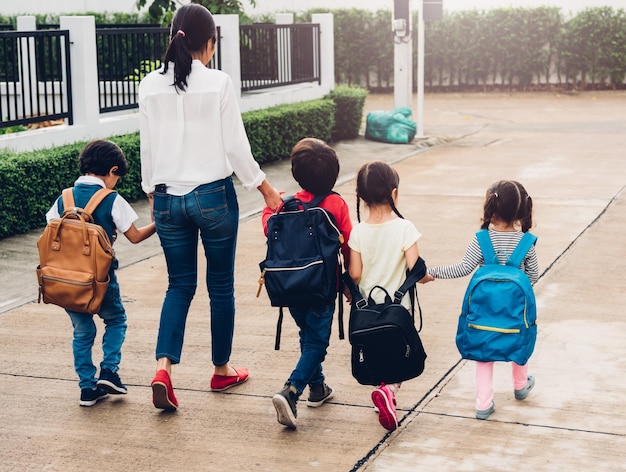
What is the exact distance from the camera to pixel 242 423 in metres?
4.73

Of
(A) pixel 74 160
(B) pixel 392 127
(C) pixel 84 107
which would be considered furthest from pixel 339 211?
(B) pixel 392 127

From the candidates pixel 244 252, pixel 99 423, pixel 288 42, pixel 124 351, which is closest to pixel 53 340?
pixel 124 351

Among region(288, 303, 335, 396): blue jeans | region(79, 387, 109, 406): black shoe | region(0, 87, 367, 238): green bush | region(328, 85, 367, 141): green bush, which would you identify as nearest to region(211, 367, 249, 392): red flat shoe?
region(79, 387, 109, 406): black shoe

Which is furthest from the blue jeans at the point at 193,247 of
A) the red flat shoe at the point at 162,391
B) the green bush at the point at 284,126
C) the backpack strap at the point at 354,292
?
the green bush at the point at 284,126

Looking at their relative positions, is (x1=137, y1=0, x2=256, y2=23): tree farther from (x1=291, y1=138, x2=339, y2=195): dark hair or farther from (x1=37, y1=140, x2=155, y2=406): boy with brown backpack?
(x1=291, y1=138, x2=339, y2=195): dark hair

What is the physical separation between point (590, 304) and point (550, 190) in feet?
14.4

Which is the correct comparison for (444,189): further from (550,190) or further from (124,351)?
(124,351)

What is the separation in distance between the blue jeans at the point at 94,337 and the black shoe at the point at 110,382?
24 millimetres

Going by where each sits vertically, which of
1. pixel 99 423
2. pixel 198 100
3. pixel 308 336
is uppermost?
pixel 198 100

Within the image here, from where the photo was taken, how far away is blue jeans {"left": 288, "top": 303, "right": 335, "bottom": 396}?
462 centimetres

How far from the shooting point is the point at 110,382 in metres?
5.02

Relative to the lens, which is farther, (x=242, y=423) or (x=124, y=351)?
(x=124, y=351)

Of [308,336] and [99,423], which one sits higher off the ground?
[308,336]

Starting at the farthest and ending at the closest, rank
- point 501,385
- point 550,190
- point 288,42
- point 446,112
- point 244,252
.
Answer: point 446,112
point 288,42
point 550,190
point 244,252
point 501,385
